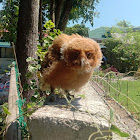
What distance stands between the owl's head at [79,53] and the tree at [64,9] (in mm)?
2881

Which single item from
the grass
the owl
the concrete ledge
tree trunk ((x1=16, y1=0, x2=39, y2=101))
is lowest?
the grass

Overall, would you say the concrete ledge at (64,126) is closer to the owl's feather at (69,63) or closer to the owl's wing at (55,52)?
the owl's feather at (69,63)

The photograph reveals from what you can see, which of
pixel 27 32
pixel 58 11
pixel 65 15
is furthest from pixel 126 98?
pixel 65 15

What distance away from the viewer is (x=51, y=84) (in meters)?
1.60

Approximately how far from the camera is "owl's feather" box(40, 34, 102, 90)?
58.2 inches

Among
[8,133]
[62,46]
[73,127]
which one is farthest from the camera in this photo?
[62,46]

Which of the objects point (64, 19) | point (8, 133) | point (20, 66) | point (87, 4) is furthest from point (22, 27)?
point (87, 4)

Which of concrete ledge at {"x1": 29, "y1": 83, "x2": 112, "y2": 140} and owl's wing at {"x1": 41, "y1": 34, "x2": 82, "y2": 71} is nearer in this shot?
concrete ledge at {"x1": 29, "y1": 83, "x2": 112, "y2": 140}

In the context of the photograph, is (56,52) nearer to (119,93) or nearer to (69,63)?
(69,63)

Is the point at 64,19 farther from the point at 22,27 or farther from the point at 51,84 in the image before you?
the point at 51,84

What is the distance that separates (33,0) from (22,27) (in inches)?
16.9

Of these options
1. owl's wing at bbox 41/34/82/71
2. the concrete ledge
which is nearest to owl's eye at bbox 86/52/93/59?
owl's wing at bbox 41/34/82/71

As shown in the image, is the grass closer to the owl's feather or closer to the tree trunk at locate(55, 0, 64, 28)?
the owl's feather

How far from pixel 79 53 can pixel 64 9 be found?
4.76m
